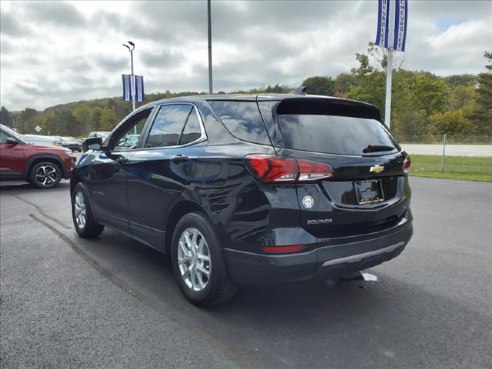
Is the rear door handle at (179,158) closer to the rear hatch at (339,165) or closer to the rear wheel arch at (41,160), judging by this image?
the rear hatch at (339,165)

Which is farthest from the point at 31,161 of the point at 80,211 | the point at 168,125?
the point at 168,125

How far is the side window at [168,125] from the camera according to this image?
370 cm

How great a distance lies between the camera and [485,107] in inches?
2261

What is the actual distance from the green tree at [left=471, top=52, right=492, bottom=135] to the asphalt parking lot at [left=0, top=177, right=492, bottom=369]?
199ft

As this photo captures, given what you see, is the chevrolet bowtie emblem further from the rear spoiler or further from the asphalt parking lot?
the asphalt parking lot

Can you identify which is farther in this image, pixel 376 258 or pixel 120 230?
pixel 120 230

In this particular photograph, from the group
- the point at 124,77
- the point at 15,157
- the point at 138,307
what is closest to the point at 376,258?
the point at 138,307

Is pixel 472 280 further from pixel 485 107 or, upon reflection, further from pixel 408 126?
pixel 485 107

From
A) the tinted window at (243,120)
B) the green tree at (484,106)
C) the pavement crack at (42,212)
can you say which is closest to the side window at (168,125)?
the tinted window at (243,120)

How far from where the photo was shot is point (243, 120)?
3.11 metres

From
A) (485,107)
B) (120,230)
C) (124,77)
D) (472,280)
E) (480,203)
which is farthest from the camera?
(485,107)

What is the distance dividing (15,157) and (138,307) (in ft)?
28.7

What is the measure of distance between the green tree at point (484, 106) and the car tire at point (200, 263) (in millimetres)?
62250

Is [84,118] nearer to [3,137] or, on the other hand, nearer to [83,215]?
[3,137]
